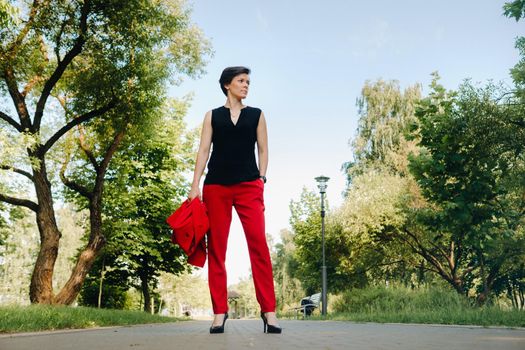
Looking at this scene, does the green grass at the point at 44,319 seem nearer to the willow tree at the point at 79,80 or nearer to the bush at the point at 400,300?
the willow tree at the point at 79,80

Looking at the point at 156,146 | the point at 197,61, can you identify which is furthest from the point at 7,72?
the point at 156,146

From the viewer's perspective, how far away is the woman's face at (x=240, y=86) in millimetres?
4598

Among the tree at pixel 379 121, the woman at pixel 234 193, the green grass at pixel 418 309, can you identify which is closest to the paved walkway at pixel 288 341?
the woman at pixel 234 193

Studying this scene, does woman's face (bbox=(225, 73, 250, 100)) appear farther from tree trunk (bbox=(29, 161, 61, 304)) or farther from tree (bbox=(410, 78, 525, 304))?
tree (bbox=(410, 78, 525, 304))

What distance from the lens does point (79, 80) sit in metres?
14.6

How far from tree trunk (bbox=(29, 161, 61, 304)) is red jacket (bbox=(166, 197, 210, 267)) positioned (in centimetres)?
933

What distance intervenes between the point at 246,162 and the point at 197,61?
13561mm

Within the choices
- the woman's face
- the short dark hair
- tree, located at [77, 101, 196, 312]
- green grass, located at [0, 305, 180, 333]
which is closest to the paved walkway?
green grass, located at [0, 305, 180, 333]

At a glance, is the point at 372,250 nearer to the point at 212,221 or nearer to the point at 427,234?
the point at 427,234

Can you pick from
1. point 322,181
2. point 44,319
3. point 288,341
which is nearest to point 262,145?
point 288,341

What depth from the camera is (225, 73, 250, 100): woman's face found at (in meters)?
4.60

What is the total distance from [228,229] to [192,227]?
37cm

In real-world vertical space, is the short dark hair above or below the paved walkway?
above

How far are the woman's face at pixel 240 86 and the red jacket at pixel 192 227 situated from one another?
1.09 m
